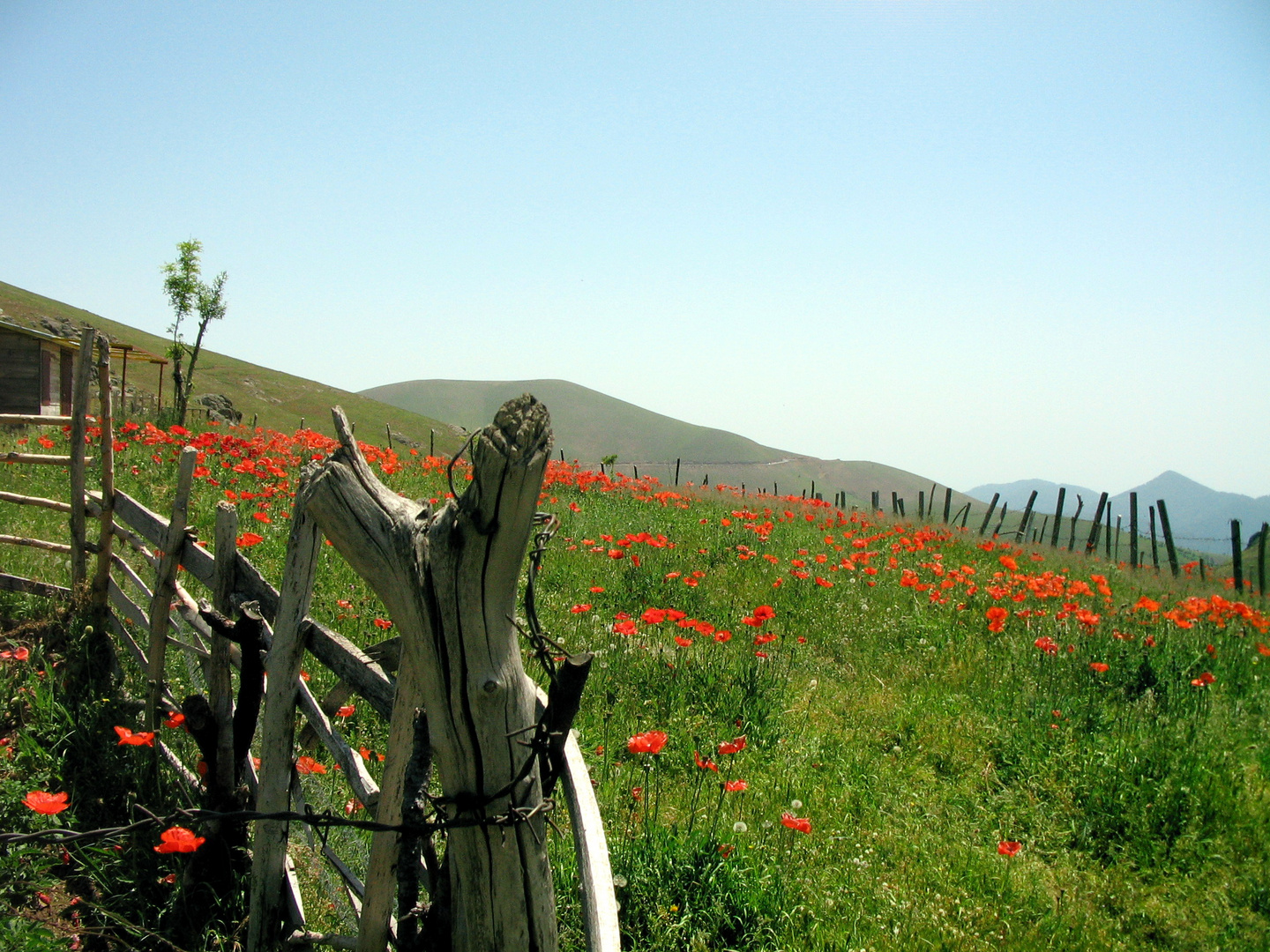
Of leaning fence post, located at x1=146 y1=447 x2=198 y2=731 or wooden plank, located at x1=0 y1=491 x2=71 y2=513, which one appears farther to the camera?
wooden plank, located at x1=0 y1=491 x2=71 y2=513

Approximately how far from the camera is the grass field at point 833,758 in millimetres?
2947

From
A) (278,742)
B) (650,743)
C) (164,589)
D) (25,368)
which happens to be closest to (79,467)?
(164,589)

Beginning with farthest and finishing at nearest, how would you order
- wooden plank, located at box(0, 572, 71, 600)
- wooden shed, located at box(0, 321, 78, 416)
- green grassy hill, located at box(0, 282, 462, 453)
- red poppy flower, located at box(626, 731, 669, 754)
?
green grassy hill, located at box(0, 282, 462, 453) → wooden shed, located at box(0, 321, 78, 416) → wooden plank, located at box(0, 572, 71, 600) → red poppy flower, located at box(626, 731, 669, 754)

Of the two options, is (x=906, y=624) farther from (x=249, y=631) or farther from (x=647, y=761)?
(x=249, y=631)

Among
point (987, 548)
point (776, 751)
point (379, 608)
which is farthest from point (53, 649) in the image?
point (987, 548)

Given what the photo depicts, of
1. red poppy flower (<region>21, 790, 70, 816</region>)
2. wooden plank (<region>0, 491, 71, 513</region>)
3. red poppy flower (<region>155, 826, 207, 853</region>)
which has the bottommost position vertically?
red poppy flower (<region>155, 826, 207, 853</region>)

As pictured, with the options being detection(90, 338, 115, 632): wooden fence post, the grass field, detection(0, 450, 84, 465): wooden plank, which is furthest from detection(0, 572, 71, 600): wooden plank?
detection(0, 450, 84, 465): wooden plank

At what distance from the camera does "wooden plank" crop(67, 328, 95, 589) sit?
4.98 m

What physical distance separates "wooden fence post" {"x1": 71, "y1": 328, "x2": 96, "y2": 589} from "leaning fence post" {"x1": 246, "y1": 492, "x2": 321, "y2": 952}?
12.1 ft

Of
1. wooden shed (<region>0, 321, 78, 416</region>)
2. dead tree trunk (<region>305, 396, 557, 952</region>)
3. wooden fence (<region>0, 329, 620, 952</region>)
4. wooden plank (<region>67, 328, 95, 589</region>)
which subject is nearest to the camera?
dead tree trunk (<region>305, 396, 557, 952</region>)

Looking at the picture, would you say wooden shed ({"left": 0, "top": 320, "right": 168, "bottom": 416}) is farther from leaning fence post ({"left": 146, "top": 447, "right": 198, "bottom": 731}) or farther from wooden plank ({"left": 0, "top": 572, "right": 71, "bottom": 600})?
leaning fence post ({"left": 146, "top": 447, "right": 198, "bottom": 731})

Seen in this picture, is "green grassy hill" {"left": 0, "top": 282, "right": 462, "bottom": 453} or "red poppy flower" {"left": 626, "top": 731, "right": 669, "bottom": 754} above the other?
"green grassy hill" {"left": 0, "top": 282, "right": 462, "bottom": 453}

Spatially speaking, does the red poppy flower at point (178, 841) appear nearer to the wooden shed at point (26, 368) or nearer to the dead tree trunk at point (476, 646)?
the dead tree trunk at point (476, 646)

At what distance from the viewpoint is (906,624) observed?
680cm
